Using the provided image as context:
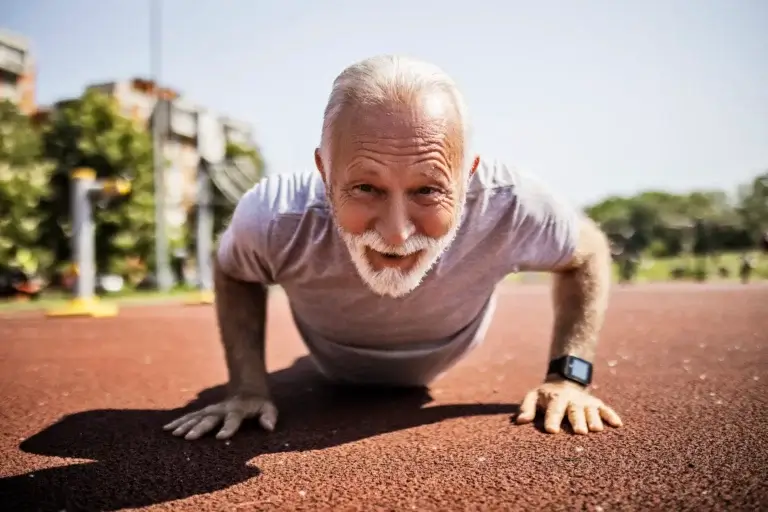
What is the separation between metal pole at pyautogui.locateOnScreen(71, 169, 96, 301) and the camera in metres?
8.85

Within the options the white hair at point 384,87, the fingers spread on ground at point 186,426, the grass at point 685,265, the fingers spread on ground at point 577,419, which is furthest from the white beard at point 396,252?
the grass at point 685,265

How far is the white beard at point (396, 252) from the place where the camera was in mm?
1907

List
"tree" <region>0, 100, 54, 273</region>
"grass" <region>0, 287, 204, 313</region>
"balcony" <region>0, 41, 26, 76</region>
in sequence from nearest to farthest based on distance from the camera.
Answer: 1. "grass" <region>0, 287, 204, 313</region>
2. "balcony" <region>0, 41, 26, 76</region>
3. "tree" <region>0, 100, 54, 273</region>

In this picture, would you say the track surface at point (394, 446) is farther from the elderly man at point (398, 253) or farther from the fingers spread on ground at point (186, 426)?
the elderly man at point (398, 253)

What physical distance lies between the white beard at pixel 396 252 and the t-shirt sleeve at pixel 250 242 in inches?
15.4

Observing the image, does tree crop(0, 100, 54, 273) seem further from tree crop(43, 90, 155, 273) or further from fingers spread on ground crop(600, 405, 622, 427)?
fingers spread on ground crop(600, 405, 622, 427)

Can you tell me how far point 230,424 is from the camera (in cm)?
223

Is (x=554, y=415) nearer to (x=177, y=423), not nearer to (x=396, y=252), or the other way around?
(x=396, y=252)

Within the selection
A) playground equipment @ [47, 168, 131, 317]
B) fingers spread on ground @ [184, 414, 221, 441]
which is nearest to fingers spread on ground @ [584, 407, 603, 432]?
fingers spread on ground @ [184, 414, 221, 441]

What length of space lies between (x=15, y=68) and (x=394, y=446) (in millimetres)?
19939

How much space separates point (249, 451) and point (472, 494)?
33.1 inches

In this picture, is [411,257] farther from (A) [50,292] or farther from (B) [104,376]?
(A) [50,292]

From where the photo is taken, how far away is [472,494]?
1582mm

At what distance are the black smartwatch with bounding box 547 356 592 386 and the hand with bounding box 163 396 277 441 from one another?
119 centimetres
